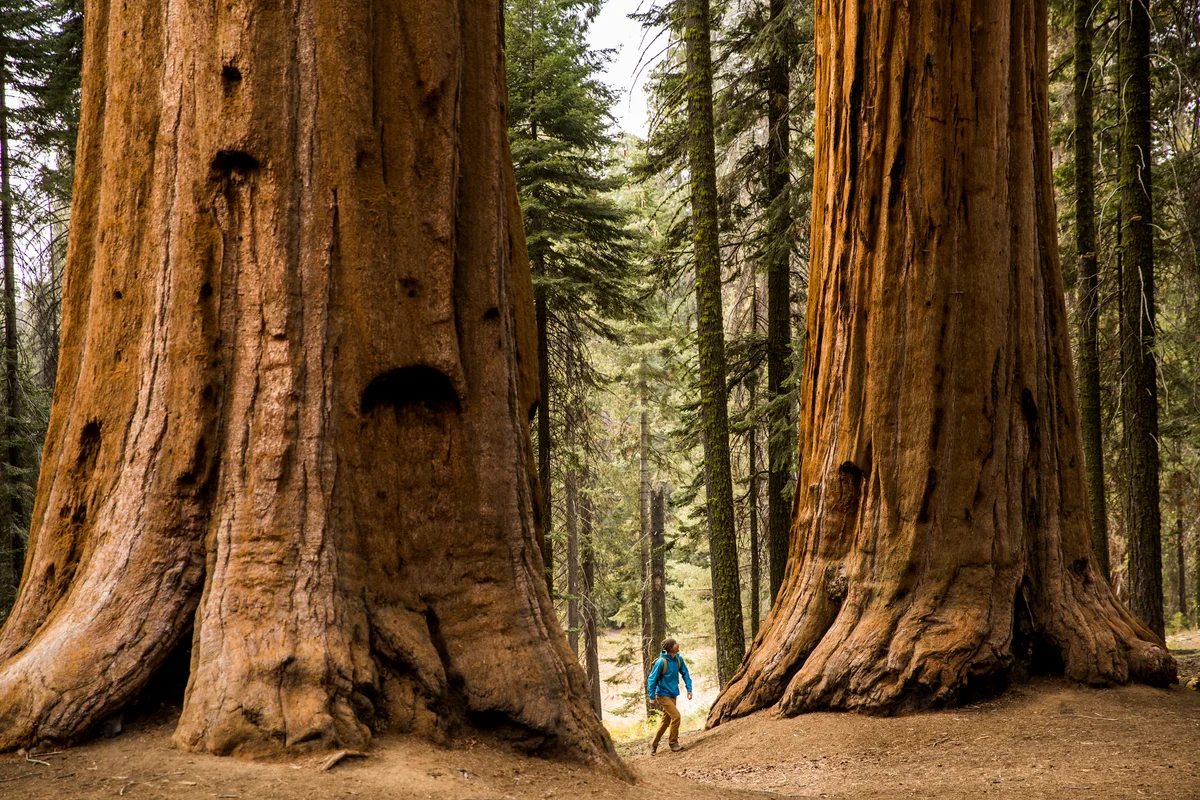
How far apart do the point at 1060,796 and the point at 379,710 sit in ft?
11.6

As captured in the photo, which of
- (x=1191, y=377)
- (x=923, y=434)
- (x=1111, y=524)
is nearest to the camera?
(x=923, y=434)

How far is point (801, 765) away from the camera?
5855mm

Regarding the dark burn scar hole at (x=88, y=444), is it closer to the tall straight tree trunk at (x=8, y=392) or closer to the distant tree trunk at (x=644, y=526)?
the tall straight tree trunk at (x=8, y=392)

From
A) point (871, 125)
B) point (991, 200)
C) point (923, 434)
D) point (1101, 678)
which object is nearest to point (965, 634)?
point (1101, 678)

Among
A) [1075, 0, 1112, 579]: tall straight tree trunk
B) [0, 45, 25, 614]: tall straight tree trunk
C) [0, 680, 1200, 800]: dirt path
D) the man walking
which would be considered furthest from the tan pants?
[0, 45, 25, 614]: tall straight tree trunk

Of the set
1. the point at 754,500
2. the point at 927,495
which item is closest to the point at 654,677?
the point at 927,495

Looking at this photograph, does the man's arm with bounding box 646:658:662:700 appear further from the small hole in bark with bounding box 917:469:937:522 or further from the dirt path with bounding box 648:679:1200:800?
the small hole in bark with bounding box 917:469:937:522

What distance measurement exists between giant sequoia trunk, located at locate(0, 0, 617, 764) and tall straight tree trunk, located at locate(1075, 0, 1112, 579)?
971 centimetres

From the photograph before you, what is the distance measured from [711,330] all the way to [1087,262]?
17.4 ft

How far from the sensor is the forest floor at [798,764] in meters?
3.00

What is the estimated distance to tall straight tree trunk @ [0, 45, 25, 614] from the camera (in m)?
13.2

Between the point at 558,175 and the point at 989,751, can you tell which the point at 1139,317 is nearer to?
the point at 989,751

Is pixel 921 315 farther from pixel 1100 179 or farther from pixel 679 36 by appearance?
pixel 1100 179

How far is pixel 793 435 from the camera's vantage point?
13.0m
